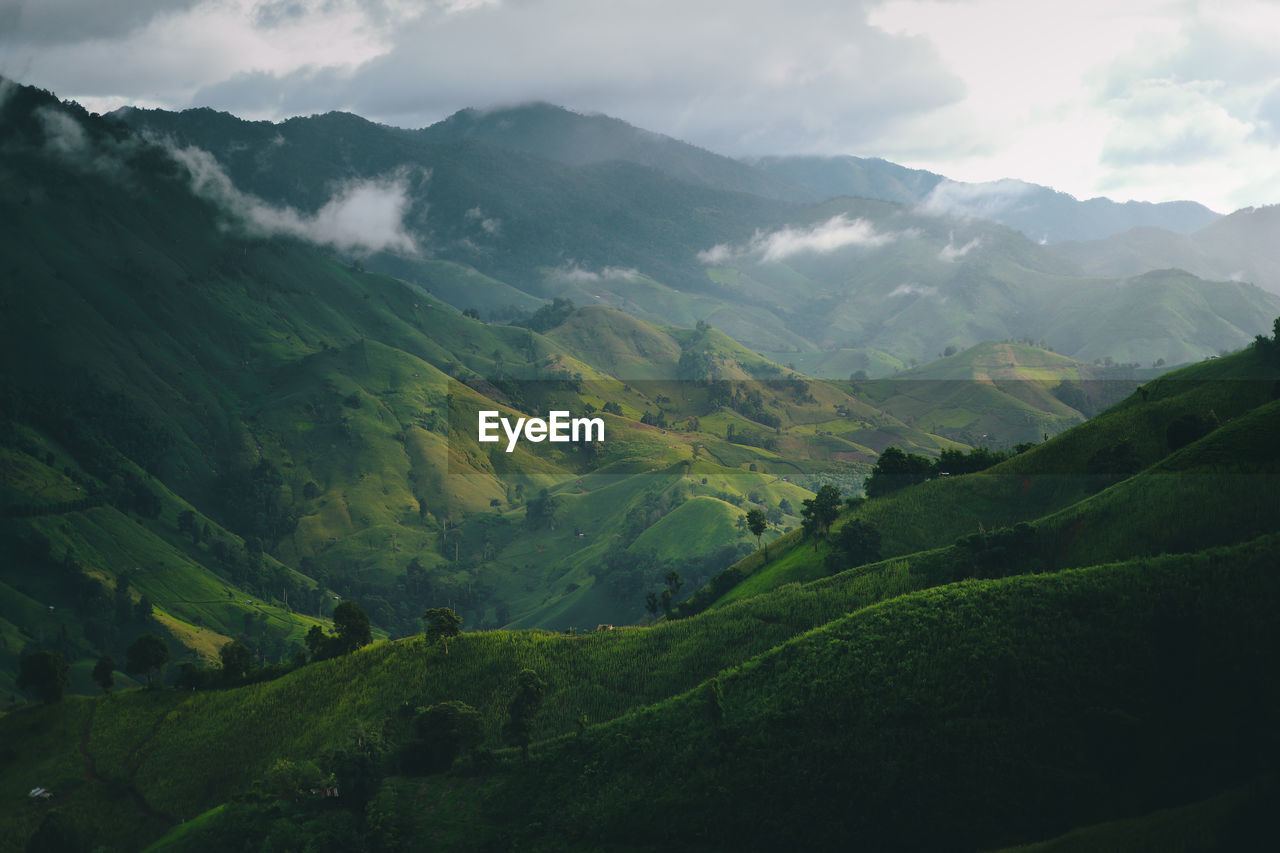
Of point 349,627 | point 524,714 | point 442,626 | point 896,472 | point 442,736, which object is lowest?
point 442,736

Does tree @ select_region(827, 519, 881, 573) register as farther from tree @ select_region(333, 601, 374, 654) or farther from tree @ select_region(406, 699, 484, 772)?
tree @ select_region(333, 601, 374, 654)

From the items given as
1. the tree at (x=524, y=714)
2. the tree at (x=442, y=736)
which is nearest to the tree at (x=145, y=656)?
the tree at (x=442, y=736)

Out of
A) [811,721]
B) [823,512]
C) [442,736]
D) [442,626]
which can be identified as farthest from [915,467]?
[442,736]

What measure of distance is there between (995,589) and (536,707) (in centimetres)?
4720

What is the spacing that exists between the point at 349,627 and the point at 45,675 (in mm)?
35746

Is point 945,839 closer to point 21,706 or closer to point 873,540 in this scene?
point 873,540

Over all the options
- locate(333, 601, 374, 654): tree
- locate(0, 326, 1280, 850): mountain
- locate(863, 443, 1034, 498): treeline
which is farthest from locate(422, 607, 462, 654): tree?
locate(863, 443, 1034, 498): treeline

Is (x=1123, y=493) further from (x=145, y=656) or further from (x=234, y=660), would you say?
(x=145, y=656)

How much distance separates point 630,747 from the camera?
274 feet

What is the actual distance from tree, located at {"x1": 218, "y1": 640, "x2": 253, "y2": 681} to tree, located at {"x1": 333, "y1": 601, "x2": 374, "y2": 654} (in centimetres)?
1192

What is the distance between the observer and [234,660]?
372 feet

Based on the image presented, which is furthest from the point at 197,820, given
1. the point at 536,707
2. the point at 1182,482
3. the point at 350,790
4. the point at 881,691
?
the point at 1182,482

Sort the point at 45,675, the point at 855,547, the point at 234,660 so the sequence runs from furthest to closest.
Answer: the point at 855,547, the point at 234,660, the point at 45,675

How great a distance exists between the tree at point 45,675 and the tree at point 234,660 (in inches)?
731
